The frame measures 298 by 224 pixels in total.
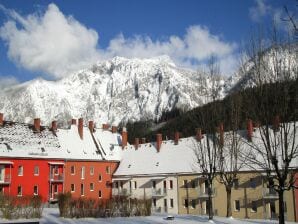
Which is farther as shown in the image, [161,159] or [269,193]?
[161,159]

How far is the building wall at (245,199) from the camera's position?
4738 cm

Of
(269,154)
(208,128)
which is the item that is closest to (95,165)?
(208,128)

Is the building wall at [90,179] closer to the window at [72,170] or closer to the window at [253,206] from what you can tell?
the window at [72,170]

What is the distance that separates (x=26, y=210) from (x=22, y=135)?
3331 centimetres

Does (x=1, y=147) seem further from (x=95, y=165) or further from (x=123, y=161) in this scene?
(x=123, y=161)

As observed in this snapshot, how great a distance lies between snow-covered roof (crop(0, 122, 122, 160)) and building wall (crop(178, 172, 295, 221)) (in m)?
19.9

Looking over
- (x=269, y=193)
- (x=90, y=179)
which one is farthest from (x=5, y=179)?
(x=269, y=193)

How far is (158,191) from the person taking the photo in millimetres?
60438

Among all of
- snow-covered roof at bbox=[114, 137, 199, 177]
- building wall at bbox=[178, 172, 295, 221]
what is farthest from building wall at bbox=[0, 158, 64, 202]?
building wall at bbox=[178, 172, 295, 221]

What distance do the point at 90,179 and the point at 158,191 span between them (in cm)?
1273

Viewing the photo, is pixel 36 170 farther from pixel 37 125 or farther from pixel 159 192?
pixel 159 192

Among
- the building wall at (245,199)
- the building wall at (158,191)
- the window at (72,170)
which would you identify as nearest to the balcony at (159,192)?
the building wall at (158,191)

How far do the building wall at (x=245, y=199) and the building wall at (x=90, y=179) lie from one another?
1622cm

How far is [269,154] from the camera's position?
2531cm
